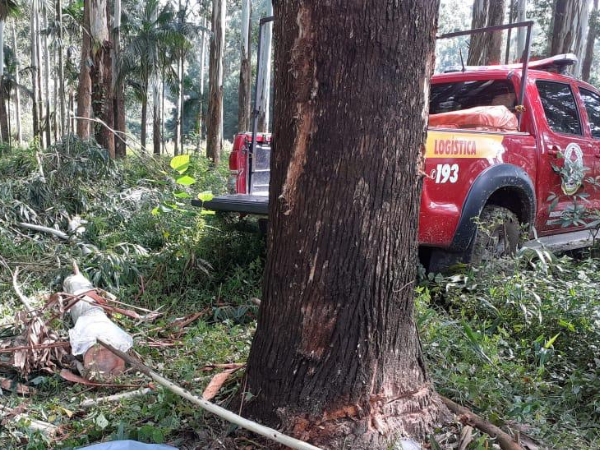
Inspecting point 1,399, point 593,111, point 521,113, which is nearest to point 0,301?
point 1,399

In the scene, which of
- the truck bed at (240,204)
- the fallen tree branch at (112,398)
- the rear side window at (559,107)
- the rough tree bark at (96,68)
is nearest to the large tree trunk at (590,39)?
the rear side window at (559,107)

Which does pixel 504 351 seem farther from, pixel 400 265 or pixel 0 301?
pixel 0 301

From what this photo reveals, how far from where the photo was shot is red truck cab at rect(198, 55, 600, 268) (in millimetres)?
4402

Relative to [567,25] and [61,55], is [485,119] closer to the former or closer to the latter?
[567,25]

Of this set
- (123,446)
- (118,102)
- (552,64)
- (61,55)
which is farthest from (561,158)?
(61,55)

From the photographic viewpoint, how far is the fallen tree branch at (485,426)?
2.34 metres

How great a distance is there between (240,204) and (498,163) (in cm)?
223

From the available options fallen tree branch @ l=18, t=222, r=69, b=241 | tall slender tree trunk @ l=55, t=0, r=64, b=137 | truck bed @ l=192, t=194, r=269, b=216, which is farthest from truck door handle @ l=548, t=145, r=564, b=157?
tall slender tree trunk @ l=55, t=0, r=64, b=137

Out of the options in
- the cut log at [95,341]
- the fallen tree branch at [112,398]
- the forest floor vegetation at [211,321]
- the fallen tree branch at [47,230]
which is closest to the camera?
the forest floor vegetation at [211,321]

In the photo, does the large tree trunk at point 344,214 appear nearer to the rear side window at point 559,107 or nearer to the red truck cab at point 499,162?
the red truck cab at point 499,162

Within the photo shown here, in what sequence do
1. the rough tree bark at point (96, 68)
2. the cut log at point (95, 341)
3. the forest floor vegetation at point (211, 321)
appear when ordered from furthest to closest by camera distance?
the rough tree bark at point (96, 68), the cut log at point (95, 341), the forest floor vegetation at point (211, 321)

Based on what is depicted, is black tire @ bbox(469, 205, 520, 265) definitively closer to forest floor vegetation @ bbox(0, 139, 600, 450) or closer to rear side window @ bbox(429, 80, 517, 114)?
forest floor vegetation @ bbox(0, 139, 600, 450)

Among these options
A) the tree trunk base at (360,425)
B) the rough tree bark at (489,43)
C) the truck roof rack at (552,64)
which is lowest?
the tree trunk base at (360,425)

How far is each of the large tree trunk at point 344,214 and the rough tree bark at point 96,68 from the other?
8834mm
